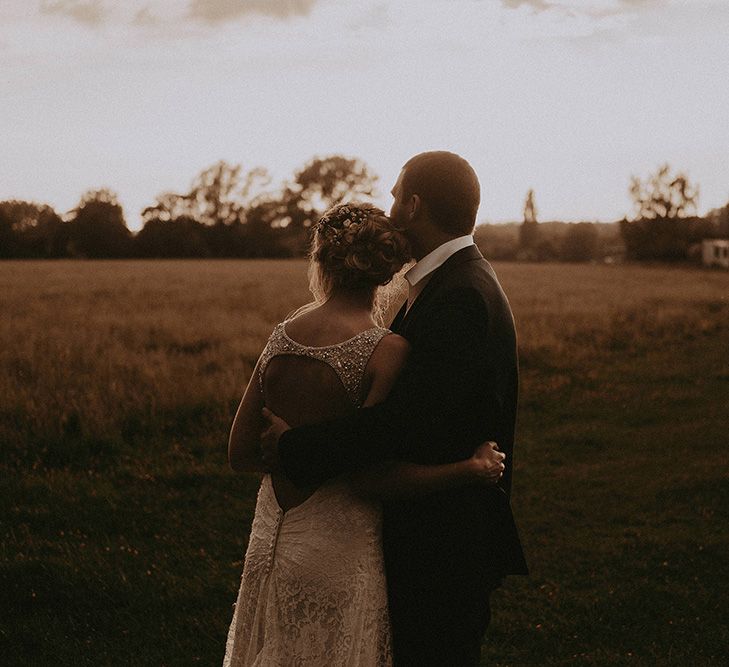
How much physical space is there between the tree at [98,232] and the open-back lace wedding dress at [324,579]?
7394 cm

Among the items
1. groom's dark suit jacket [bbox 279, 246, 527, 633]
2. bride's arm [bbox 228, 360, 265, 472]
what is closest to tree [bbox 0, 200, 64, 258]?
bride's arm [bbox 228, 360, 265, 472]

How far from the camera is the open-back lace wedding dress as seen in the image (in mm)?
2789

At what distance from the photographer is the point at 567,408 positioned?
10.9 m

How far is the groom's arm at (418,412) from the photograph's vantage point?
2.56m

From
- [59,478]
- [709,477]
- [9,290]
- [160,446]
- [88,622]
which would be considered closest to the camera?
[88,622]

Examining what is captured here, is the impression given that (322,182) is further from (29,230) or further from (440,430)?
(440,430)

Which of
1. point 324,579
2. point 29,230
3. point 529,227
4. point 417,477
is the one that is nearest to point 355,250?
point 417,477

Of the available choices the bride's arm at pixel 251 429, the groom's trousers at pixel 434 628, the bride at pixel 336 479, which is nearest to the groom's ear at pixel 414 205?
the bride at pixel 336 479

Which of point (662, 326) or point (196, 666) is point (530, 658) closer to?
point (196, 666)

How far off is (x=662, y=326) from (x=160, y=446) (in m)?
14.6

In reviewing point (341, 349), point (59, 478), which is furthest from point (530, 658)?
point (59, 478)

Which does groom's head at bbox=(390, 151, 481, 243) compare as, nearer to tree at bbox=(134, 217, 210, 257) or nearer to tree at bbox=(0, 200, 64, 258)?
tree at bbox=(0, 200, 64, 258)

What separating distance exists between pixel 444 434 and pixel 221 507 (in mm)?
4428

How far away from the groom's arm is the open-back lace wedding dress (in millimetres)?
178
